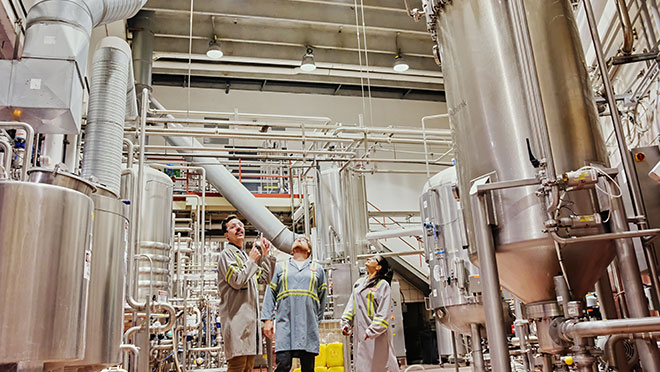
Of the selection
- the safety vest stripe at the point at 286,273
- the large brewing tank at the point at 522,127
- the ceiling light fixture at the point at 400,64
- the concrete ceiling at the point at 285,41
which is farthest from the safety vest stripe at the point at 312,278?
the ceiling light fixture at the point at 400,64

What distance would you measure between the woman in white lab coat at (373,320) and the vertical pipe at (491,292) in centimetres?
237

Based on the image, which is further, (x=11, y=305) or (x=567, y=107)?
(x=567, y=107)

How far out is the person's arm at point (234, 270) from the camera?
3576 mm

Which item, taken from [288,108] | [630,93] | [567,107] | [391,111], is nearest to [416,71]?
[391,111]

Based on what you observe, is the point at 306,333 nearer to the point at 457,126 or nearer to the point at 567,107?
the point at 457,126

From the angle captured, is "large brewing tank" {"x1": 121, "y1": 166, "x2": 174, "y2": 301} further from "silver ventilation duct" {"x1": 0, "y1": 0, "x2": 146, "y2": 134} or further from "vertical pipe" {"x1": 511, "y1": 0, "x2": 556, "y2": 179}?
"vertical pipe" {"x1": 511, "y1": 0, "x2": 556, "y2": 179}

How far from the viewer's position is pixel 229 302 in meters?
3.65

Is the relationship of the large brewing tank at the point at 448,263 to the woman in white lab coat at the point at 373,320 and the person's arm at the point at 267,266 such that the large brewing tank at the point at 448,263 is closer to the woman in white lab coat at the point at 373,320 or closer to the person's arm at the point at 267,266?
the woman in white lab coat at the point at 373,320

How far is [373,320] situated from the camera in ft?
14.1

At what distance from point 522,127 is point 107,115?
372 centimetres

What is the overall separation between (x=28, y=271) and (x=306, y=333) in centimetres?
202

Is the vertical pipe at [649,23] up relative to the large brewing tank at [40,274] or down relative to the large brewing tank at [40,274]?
up

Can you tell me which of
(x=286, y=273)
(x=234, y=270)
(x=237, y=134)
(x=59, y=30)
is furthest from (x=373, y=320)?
(x=237, y=134)

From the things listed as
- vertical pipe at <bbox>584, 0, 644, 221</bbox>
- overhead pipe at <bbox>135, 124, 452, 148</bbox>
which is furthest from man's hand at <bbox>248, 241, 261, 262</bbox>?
overhead pipe at <bbox>135, 124, 452, 148</bbox>
